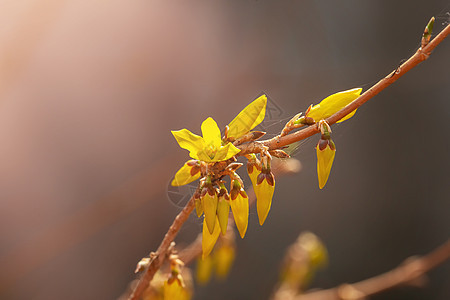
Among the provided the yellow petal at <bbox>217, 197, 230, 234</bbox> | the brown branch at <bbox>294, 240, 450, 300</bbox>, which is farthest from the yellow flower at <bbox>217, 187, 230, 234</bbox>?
the brown branch at <bbox>294, 240, 450, 300</bbox>

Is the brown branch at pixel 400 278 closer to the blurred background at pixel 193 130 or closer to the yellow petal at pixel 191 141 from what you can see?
the blurred background at pixel 193 130

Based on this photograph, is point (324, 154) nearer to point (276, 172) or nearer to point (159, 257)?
point (276, 172)

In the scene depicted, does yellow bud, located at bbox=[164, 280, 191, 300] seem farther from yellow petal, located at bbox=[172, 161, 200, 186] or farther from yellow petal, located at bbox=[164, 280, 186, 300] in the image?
yellow petal, located at bbox=[172, 161, 200, 186]

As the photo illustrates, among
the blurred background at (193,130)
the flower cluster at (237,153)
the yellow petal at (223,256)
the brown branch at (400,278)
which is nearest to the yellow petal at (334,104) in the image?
the flower cluster at (237,153)

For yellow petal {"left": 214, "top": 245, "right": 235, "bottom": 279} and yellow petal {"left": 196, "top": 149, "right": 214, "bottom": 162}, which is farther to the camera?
yellow petal {"left": 214, "top": 245, "right": 235, "bottom": 279}

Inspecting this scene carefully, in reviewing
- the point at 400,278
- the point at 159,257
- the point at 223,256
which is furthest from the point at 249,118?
the point at 400,278

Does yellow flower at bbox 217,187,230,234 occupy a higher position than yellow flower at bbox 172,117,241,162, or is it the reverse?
yellow flower at bbox 172,117,241,162
